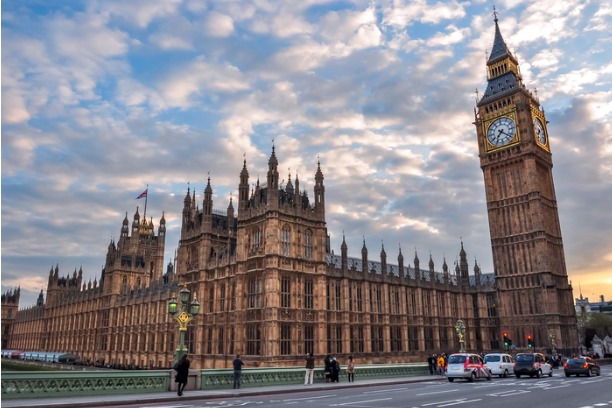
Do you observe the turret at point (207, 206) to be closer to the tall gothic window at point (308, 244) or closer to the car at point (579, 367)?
the tall gothic window at point (308, 244)

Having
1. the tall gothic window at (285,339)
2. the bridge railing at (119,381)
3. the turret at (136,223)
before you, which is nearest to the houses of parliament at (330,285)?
the tall gothic window at (285,339)

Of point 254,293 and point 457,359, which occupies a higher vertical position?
point 254,293

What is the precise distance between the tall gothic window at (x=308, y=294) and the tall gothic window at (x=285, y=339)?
10.6ft

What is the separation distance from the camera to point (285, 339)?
1748 inches

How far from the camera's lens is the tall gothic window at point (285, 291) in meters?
45.3

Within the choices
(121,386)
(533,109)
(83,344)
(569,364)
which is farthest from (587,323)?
(121,386)

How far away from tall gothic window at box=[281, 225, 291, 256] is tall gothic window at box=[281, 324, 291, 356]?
7.11 metres

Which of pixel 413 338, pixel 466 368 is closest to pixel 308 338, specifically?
pixel 466 368

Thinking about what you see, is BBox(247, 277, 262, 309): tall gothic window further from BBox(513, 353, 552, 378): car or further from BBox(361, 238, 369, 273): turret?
BBox(513, 353, 552, 378): car

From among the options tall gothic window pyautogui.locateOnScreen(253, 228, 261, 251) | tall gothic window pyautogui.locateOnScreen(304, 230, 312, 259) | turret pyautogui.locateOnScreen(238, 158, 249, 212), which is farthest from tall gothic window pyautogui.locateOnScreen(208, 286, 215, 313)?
tall gothic window pyautogui.locateOnScreen(304, 230, 312, 259)

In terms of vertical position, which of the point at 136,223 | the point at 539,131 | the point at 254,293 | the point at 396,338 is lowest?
the point at 396,338

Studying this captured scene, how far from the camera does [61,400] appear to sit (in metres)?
18.4

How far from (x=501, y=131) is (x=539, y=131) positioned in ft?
20.6

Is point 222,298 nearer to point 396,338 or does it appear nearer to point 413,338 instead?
point 396,338
